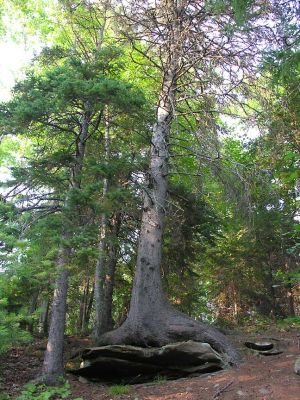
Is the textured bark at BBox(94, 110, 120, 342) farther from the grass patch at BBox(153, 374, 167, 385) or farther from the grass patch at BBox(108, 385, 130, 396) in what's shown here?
the grass patch at BBox(108, 385, 130, 396)

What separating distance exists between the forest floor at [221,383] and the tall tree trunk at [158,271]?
0.84 metres

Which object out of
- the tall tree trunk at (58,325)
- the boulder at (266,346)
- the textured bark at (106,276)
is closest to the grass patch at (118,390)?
the tall tree trunk at (58,325)

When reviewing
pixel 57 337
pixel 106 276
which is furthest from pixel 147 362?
pixel 106 276

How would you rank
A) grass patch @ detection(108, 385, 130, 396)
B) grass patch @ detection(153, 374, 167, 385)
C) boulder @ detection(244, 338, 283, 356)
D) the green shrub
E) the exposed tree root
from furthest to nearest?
1. boulder @ detection(244, 338, 283, 356)
2. the exposed tree root
3. grass patch @ detection(153, 374, 167, 385)
4. grass patch @ detection(108, 385, 130, 396)
5. the green shrub

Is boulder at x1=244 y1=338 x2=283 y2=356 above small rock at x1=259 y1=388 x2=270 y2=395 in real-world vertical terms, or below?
above

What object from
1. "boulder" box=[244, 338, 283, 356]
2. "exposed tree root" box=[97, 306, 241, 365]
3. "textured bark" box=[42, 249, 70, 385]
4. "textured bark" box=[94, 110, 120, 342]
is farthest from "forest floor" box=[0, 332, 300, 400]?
"textured bark" box=[94, 110, 120, 342]

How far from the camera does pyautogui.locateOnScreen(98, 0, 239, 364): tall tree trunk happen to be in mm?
8406

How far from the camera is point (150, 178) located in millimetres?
10453

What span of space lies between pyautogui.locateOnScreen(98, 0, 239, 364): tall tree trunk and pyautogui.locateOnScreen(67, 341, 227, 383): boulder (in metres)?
0.36

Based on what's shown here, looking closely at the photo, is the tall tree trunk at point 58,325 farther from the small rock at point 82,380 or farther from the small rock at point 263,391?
the small rock at point 263,391

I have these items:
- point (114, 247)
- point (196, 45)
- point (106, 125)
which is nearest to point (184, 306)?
point (114, 247)

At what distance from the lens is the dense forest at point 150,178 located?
7570 millimetres

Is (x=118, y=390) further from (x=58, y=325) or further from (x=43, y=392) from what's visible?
(x=58, y=325)

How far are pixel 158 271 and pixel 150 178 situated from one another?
2723 millimetres
